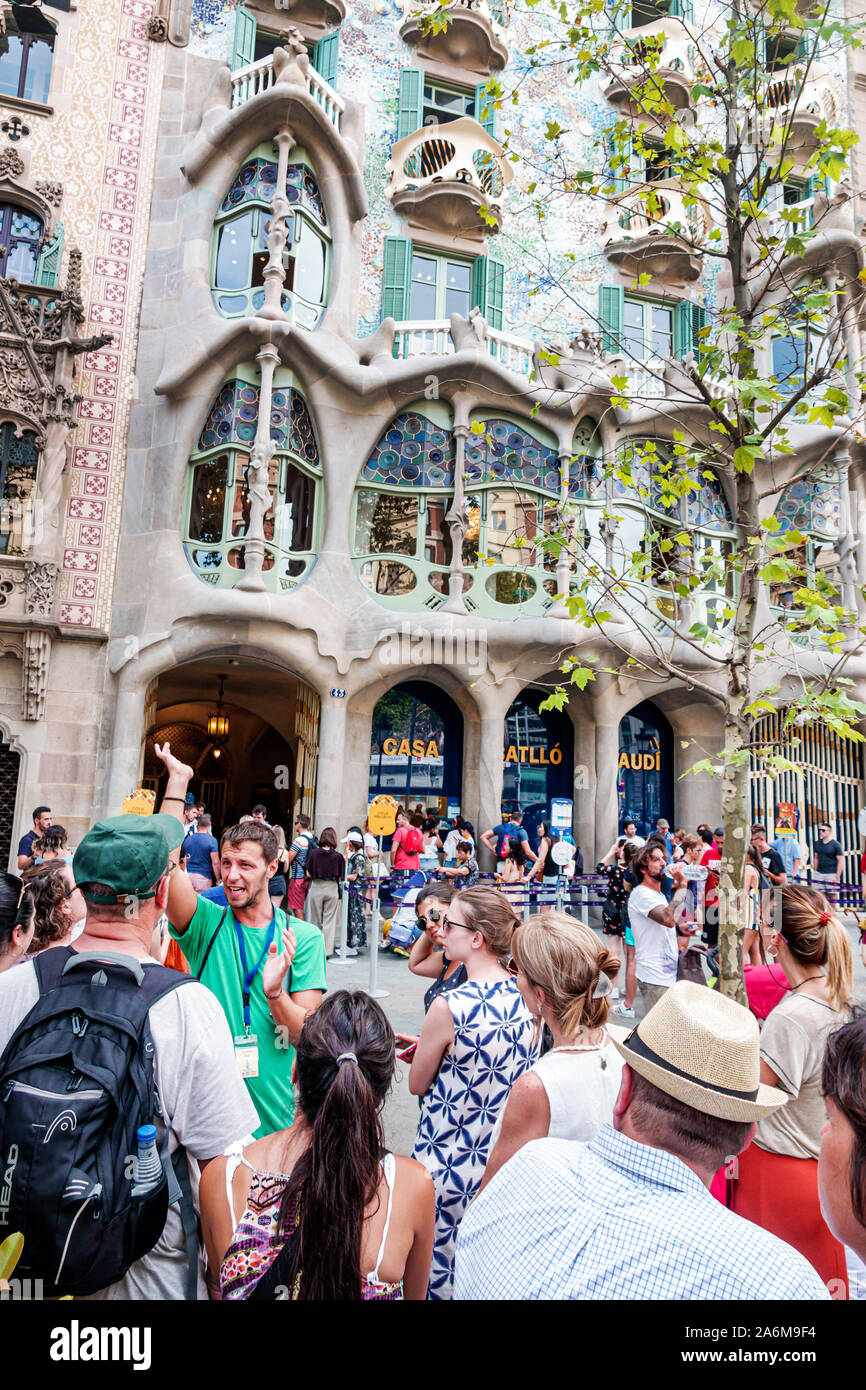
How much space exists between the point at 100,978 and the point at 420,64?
805 inches

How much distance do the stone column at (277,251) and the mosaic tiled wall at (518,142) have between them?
7.89 ft

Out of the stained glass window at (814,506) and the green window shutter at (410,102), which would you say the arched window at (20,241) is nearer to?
the green window shutter at (410,102)

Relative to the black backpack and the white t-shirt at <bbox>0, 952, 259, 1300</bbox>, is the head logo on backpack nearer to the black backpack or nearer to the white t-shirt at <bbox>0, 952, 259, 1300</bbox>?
the white t-shirt at <bbox>0, 952, 259, 1300</bbox>

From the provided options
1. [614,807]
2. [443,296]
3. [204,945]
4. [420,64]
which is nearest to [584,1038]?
[204,945]

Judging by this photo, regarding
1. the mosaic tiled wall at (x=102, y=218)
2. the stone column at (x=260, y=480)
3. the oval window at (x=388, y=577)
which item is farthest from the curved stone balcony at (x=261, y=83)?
the oval window at (x=388, y=577)

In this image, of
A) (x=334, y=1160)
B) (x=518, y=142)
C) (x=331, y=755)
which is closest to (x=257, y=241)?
(x=518, y=142)

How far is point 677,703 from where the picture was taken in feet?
59.2

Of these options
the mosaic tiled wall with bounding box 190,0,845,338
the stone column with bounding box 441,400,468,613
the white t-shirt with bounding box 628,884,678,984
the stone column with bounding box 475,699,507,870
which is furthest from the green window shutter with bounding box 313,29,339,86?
the white t-shirt with bounding box 628,884,678,984

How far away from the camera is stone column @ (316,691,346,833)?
585 inches

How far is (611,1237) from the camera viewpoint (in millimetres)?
1418

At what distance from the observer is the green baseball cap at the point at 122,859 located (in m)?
2.15

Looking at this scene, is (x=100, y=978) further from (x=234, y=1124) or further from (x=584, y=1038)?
(x=584, y=1038)

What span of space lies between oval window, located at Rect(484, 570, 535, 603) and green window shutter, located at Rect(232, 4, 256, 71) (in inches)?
413

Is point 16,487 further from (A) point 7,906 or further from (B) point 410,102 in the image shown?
(A) point 7,906
